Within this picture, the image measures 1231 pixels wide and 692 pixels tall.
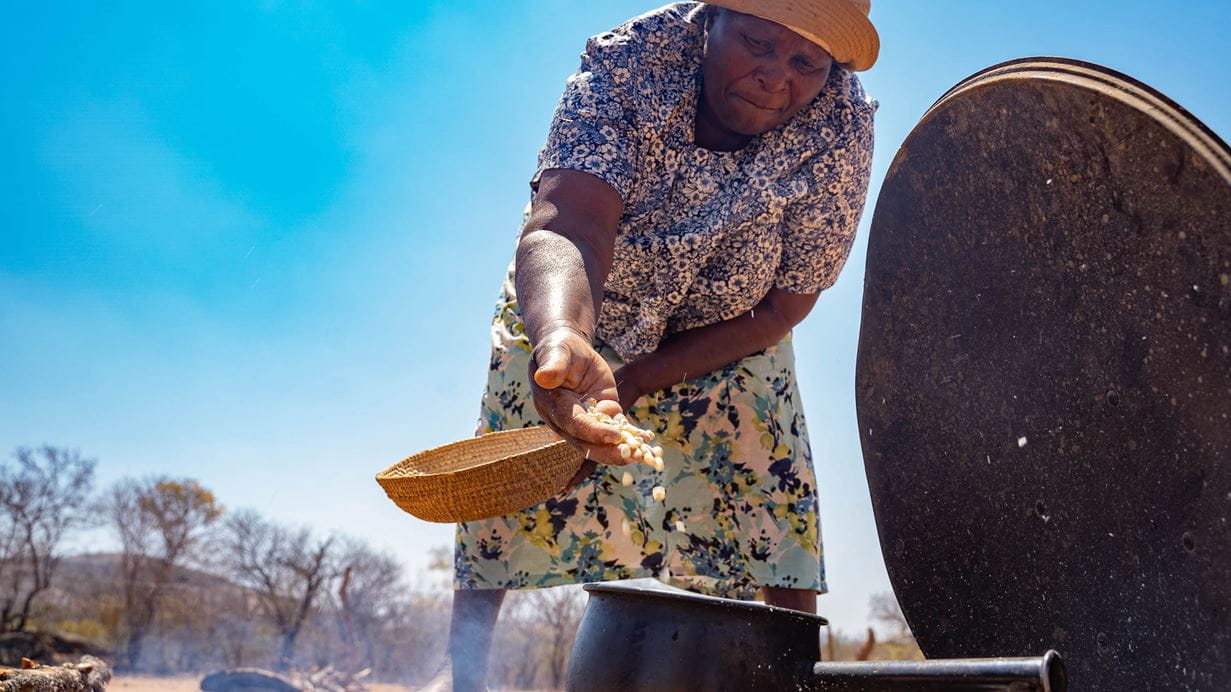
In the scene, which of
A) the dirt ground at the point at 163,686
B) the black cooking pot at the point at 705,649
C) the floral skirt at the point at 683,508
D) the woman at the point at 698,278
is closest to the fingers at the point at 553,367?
the black cooking pot at the point at 705,649

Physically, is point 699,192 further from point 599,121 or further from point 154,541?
point 154,541

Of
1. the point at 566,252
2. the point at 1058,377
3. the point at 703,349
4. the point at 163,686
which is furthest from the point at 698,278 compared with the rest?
the point at 163,686

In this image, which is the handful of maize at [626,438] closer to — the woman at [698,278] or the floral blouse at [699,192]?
the woman at [698,278]

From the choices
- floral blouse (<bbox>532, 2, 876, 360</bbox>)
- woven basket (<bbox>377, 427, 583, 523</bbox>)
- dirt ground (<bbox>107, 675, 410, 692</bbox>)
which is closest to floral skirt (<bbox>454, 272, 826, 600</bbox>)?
floral blouse (<bbox>532, 2, 876, 360</bbox>)

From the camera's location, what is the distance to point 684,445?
342 centimetres

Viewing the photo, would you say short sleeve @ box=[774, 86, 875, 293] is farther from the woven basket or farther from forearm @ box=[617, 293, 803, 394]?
the woven basket

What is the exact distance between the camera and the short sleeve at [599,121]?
265 cm

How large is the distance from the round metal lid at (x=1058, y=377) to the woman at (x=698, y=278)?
59 centimetres

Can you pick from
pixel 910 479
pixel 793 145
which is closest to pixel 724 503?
pixel 910 479

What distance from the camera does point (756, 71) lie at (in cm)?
293

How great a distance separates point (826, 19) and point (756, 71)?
0.82 feet

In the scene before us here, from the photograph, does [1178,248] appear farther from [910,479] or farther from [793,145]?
[793,145]

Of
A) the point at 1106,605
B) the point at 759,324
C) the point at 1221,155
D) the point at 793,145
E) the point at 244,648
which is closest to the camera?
the point at 1221,155

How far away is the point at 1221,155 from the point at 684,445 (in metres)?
2.12
